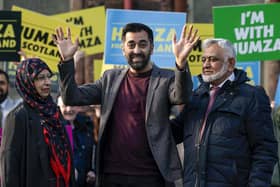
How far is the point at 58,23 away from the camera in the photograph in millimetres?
8039

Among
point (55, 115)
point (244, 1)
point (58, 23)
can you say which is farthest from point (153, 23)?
point (244, 1)

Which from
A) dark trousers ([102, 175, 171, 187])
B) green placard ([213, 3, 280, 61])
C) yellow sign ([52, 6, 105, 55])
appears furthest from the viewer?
yellow sign ([52, 6, 105, 55])

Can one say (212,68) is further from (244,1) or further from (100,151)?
(244,1)

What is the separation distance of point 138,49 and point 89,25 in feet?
12.8

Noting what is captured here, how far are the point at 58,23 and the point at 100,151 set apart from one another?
3532 mm

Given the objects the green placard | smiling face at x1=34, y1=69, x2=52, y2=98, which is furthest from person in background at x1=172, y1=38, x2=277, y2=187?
the green placard

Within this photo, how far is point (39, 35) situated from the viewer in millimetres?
7973

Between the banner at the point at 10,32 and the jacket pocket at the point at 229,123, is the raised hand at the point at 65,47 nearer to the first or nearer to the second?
the jacket pocket at the point at 229,123

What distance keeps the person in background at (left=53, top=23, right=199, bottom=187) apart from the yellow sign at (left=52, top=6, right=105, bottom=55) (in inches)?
144

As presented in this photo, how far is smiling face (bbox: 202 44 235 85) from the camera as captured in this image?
4530 millimetres

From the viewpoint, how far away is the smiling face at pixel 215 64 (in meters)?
4.53

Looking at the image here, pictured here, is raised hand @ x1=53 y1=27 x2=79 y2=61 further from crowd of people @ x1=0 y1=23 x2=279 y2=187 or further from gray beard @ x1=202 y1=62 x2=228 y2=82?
gray beard @ x1=202 y1=62 x2=228 y2=82

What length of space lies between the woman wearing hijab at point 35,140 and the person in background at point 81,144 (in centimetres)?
136

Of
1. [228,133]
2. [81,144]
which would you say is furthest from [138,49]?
[81,144]
